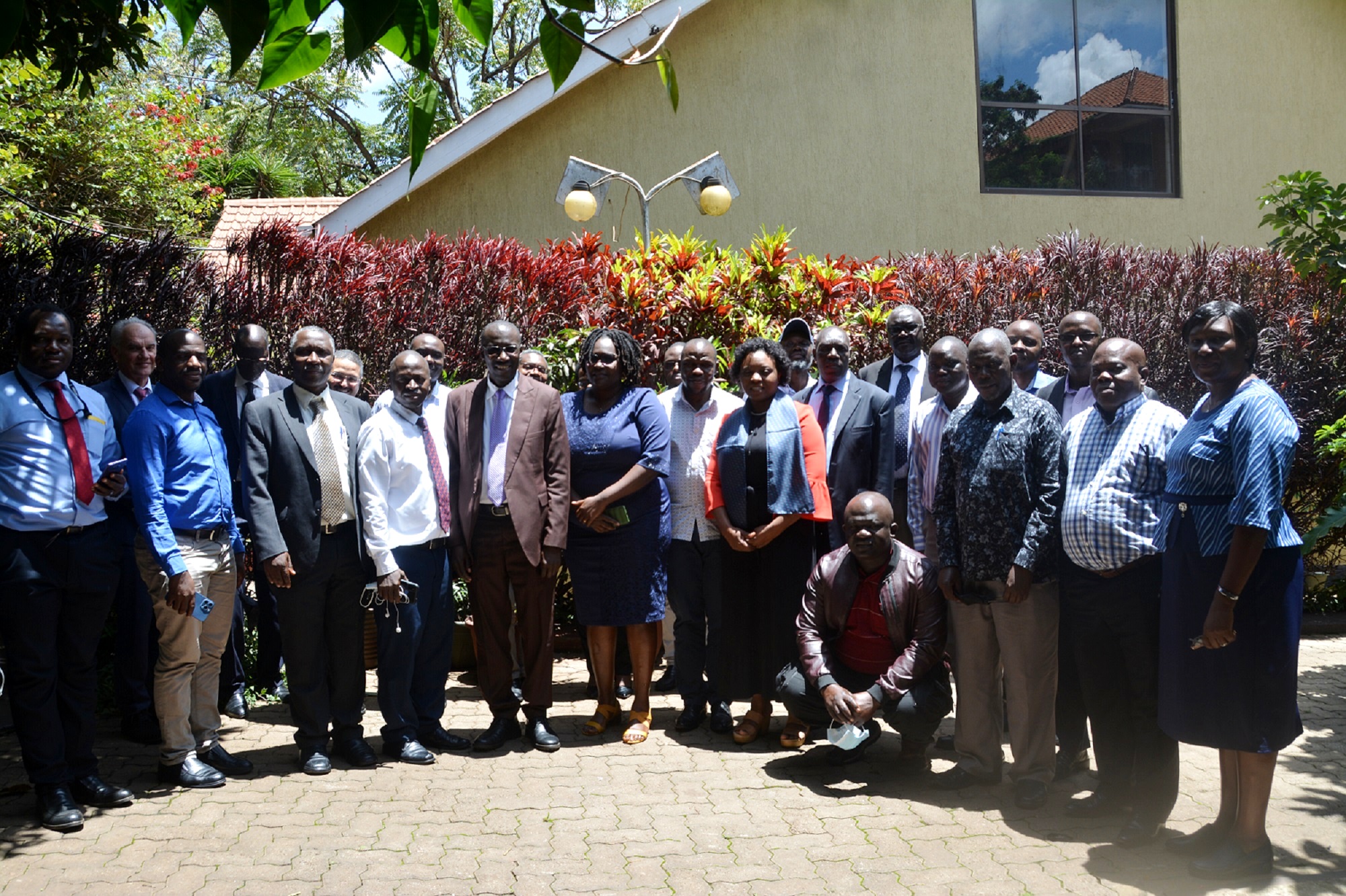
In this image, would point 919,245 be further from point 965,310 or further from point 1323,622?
point 1323,622

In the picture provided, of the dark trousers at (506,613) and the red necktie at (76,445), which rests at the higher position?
the red necktie at (76,445)

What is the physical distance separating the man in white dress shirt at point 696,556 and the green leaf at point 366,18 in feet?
15.2

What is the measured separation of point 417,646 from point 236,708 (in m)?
1.54

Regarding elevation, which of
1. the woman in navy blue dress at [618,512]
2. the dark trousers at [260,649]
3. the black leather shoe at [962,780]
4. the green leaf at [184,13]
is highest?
the green leaf at [184,13]

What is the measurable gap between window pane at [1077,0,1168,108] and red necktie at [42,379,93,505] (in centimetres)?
1217

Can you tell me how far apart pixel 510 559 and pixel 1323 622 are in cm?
682

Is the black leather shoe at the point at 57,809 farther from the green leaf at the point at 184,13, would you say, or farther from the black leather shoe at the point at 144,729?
the green leaf at the point at 184,13

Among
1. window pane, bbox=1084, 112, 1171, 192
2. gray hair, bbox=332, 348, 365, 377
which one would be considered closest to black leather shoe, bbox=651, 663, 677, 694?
gray hair, bbox=332, 348, 365, 377

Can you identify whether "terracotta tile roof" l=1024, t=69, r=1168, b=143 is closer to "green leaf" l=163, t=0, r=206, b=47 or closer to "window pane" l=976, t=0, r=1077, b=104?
"window pane" l=976, t=0, r=1077, b=104

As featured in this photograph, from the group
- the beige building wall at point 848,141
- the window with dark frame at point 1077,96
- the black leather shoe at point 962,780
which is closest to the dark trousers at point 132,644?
the black leather shoe at point 962,780

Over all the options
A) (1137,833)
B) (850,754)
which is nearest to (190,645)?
(850,754)

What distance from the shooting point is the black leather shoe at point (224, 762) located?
5684mm

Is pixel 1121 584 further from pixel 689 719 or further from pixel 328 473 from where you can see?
pixel 328 473

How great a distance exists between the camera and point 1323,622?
905cm
